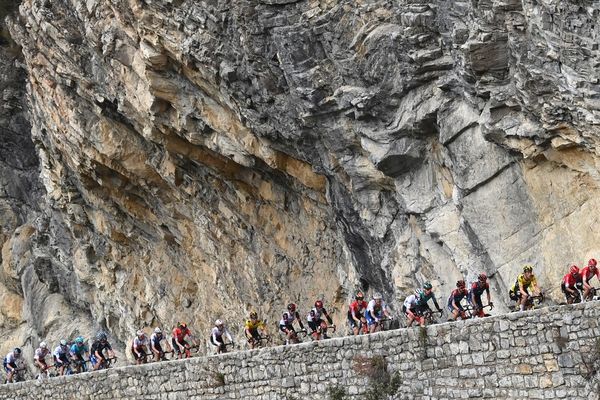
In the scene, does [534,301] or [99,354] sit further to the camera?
[99,354]

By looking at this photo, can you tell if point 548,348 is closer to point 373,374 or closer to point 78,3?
point 373,374

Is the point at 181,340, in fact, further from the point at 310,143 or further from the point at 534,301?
the point at 534,301

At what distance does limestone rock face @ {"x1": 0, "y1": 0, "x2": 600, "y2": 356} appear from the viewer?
19906 millimetres

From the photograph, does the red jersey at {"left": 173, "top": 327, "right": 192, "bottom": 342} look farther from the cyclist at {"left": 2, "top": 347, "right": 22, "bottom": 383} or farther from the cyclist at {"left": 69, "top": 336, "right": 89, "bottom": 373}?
the cyclist at {"left": 2, "top": 347, "right": 22, "bottom": 383}

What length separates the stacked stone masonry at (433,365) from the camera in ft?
46.1

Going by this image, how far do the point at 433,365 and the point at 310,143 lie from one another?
9.98 m

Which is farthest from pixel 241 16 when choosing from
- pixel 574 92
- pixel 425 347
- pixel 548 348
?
pixel 548 348

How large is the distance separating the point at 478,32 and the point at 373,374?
6.98 m

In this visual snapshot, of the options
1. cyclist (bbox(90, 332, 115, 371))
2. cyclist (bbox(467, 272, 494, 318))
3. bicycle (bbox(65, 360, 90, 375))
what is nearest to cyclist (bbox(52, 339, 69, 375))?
bicycle (bbox(65, 360, 90, 375))

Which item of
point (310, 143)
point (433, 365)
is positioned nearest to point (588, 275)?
point (433, 365)

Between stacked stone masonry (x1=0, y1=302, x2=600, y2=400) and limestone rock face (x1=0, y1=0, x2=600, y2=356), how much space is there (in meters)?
4.91

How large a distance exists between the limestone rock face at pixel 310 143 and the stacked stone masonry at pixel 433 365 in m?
4.91

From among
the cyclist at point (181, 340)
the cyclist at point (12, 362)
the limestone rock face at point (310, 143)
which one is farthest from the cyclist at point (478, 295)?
the cyclist at point (12, 362)

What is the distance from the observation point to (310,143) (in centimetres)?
2541
